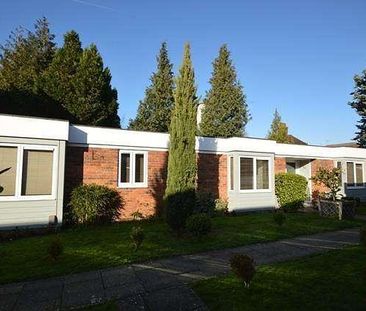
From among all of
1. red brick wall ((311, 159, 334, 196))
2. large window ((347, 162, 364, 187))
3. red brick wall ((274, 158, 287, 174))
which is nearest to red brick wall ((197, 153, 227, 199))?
red brick wall ((274, 158, 287, 174))

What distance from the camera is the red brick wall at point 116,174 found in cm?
1299

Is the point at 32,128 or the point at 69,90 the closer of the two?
the point at 32,128

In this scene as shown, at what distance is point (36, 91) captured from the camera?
24156 mm

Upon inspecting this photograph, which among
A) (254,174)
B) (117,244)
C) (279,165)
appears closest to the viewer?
(117,244)

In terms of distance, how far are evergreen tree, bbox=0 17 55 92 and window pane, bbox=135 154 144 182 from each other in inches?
552

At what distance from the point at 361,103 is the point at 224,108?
12906mm

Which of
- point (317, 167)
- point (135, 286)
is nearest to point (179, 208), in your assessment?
point (135, 286)

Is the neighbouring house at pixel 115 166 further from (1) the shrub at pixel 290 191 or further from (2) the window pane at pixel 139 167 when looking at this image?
(1) the shrub at pixel 290 191

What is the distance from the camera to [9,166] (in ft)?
35.6

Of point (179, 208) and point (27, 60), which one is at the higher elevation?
point (27, 60)

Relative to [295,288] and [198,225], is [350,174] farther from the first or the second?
[295,288]

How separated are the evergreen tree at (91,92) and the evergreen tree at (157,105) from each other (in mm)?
7004

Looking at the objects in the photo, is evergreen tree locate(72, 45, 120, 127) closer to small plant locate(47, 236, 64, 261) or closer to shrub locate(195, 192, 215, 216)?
shrub locate(195, 192, 215, 216)

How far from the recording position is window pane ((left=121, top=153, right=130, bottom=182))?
14122 mm
